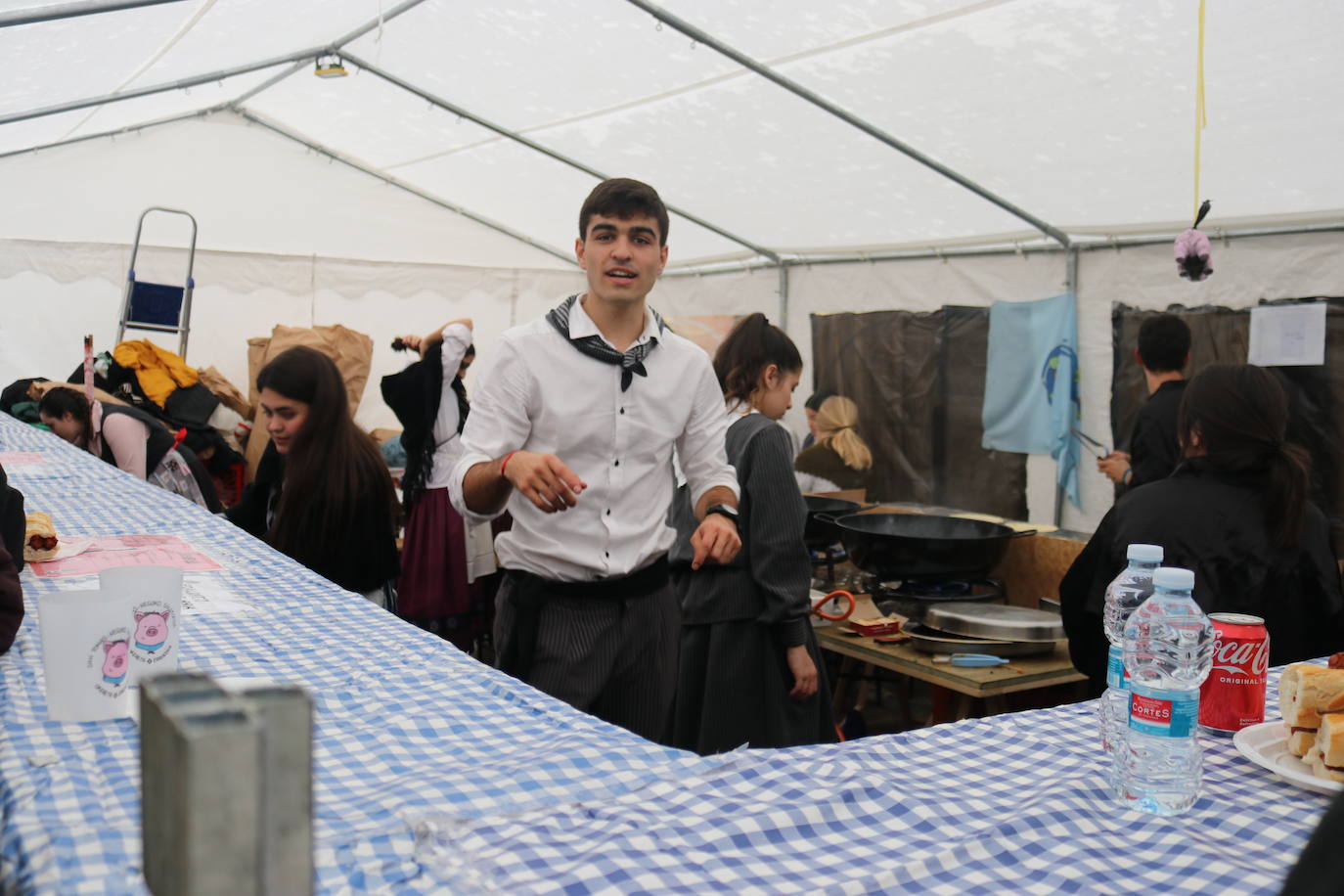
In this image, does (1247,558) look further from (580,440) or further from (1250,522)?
(580,440)

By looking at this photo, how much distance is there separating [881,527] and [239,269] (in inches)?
281

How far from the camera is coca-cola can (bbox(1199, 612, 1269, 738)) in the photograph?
1.50 metres

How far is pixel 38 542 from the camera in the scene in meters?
2.30

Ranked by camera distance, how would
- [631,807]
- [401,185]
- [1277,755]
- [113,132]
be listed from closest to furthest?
[631,807] < [1277,755] < [113,132] < [401,185]

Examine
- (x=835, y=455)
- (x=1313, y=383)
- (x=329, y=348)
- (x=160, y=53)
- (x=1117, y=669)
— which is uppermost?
(x=160, y=53)

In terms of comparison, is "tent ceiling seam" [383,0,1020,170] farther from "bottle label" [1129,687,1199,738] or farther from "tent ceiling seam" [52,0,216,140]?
"bottle label" [1129,687,1199,738]

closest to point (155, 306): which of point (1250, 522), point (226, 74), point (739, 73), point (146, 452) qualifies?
point (226, 74)

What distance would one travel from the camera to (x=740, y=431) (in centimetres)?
293

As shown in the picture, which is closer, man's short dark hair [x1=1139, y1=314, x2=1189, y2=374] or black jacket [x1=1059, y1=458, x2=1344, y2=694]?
black jacket [x1=1059, y1=458, x2=1344, y2=694]

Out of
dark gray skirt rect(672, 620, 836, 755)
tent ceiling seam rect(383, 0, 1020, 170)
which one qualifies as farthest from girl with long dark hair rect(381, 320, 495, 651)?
tent ceiling seam rect(383, 0, 1020, 170)

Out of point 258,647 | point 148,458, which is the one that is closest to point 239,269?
point 148,458

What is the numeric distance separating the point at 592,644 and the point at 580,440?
0.45 meters

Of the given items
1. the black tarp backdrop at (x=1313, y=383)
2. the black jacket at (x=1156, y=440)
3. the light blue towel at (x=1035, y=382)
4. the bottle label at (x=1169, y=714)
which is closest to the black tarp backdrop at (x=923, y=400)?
the light blue towel at (x=1035, y=382)

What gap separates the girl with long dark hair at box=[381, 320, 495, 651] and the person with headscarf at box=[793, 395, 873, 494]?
2159 millimetres
